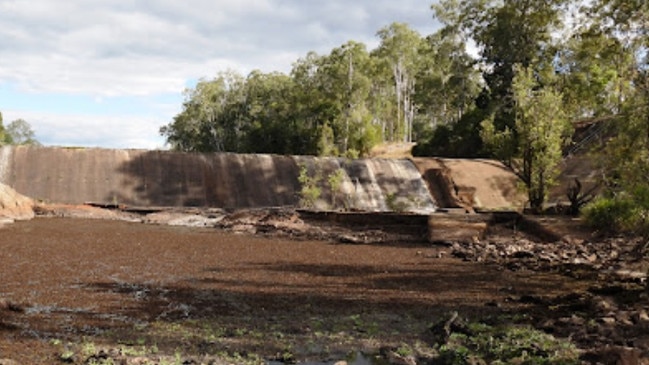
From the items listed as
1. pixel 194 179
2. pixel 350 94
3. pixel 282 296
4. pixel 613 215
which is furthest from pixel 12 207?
pixel 350 94

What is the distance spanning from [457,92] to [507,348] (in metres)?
54.5

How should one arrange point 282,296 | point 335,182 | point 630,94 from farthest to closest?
point 335,182, point 630,94, point 282,296

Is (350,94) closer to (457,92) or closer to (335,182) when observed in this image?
(457,92)

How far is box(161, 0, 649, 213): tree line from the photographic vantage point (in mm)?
27422

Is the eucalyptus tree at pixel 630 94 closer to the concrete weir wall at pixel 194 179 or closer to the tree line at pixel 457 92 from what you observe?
the tree line at pixel 457 92

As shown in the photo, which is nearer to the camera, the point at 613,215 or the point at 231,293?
the point at 231,293

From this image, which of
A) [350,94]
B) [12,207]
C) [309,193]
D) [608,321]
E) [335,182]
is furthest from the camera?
[350,94]

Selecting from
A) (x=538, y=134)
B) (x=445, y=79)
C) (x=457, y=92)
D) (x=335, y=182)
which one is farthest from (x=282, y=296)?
(x=445, y=79)

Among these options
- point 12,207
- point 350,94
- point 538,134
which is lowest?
point 12,207

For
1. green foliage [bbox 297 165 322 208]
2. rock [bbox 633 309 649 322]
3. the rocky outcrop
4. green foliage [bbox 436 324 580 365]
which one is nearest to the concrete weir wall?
green foliage [bbox 297 165 322 208]

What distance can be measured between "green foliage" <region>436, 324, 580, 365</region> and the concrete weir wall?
25392mm

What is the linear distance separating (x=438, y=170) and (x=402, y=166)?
2.52 meters

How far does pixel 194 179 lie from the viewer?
35875 millimetres

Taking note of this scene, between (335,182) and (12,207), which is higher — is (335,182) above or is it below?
above
